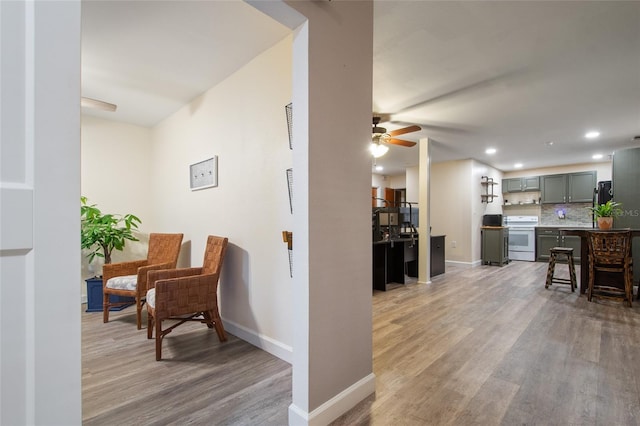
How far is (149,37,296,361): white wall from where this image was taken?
2295 millimetres

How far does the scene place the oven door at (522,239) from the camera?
7195mm

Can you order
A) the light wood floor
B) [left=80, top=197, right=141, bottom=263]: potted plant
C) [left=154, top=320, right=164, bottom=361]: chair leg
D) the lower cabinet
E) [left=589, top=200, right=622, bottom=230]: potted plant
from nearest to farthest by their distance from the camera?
the light wood floor < [left=154, top=320, right=164, bottom=361]: chair leg < [left=80, top=197, right=141, bottom=263]: potted plant < [left=589, top=200, right=622, bottom=230]: potted plant < the lower cabinet

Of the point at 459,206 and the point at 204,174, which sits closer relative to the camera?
the point at 204,174

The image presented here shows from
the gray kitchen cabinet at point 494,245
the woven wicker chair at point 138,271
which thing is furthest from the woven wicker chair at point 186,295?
the gray kitchen cabinet at point 494,245

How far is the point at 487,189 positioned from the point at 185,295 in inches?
287

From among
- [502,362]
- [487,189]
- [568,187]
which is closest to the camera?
[502,362]

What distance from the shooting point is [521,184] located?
7.79 metres

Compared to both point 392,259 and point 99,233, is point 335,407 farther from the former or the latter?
point 392,259

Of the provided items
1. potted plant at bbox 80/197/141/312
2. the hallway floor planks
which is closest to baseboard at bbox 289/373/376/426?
the hallway floor planks

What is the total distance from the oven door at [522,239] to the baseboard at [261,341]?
7.35 m

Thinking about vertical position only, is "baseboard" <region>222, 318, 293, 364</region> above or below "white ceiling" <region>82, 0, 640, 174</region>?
below

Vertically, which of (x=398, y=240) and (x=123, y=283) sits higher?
(x=398, y=240)

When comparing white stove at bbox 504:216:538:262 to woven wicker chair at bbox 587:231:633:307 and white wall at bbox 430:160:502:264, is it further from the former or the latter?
woven wicker chair at bbox 587:231:633:307

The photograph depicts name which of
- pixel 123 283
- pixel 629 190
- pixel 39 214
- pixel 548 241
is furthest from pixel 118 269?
pixel 548 241
